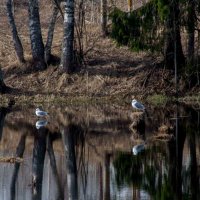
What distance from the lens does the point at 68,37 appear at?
29469 millimetres

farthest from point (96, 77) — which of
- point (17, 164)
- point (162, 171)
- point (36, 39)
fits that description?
point (162, 171)

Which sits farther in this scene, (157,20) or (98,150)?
(157,20)

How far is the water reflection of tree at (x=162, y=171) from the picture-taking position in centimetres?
1376

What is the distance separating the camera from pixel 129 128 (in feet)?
70.6

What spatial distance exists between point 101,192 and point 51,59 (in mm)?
17280

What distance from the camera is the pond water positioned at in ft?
46.4

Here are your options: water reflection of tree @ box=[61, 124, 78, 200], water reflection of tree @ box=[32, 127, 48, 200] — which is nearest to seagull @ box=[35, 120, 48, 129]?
water reflection of tree @ box=[32, 127, 48, 200]

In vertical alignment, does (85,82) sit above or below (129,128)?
above

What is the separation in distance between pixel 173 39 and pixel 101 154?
11164mm

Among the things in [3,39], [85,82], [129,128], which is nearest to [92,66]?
[85,82]

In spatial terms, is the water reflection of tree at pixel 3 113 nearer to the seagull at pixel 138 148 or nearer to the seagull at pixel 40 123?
the seagull at pixel 40 123

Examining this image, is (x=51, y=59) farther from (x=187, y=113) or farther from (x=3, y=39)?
(x=187, y=113)

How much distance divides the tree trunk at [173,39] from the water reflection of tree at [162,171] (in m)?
8.81

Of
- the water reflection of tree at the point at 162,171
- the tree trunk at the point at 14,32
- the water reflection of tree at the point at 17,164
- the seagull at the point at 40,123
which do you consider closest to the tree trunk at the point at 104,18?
the tree trunk at the point at 14,32
